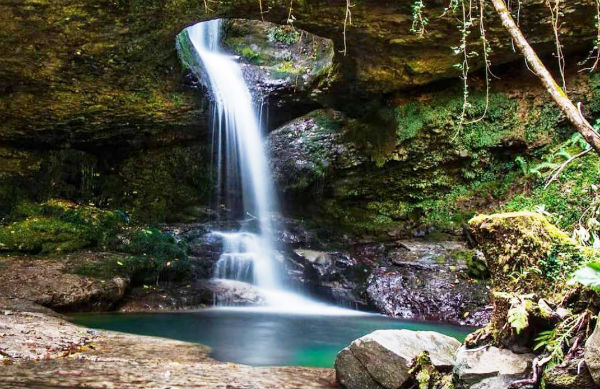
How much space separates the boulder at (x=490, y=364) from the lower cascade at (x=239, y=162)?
6783 mm

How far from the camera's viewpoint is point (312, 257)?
398 inches

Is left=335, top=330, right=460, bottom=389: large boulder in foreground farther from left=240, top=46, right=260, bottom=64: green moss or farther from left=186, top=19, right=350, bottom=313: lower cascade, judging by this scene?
left=240, top=46, right=260, bottom=64: green moss

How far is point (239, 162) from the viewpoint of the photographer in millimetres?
11867

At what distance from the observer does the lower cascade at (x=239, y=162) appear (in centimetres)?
1031

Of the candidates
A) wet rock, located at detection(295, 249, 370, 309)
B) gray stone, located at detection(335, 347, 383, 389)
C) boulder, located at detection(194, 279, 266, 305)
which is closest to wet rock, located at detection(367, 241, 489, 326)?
wet rock, located at detection(295, 249, 370, 309)

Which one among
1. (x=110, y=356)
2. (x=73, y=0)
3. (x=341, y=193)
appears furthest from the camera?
(x=341, y=193)

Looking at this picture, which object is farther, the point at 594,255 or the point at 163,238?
the point at 163,238

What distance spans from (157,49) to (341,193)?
5143 mm

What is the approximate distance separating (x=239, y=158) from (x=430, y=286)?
556 cm

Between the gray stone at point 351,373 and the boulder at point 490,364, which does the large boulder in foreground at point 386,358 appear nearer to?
the gray stone at point 351,373

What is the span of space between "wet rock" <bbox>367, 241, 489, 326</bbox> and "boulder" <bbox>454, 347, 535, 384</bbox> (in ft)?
16.1

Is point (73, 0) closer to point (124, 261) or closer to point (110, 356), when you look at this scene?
point (124, 261)

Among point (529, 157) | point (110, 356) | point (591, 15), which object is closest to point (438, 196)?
point (529, 157)

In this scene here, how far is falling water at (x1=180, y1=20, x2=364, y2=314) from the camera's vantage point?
10406 mm
